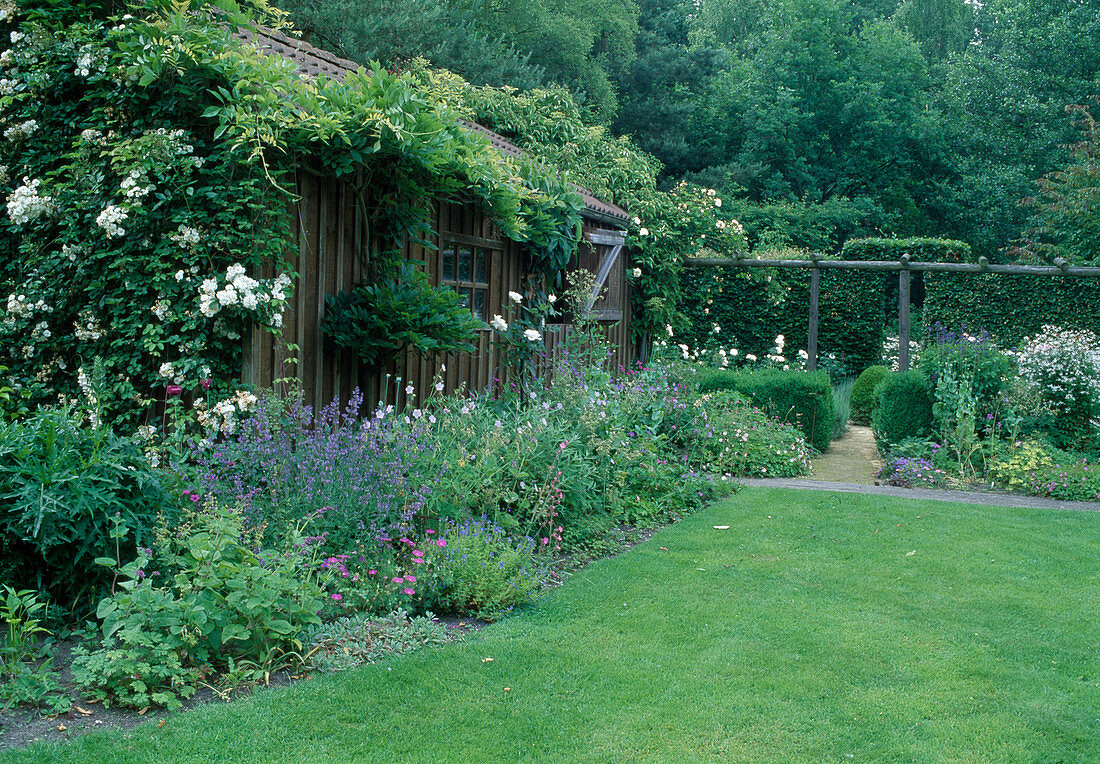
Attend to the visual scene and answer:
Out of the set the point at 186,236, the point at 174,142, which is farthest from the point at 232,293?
the point at 174,142

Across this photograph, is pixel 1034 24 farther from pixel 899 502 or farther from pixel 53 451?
pixel 53 451

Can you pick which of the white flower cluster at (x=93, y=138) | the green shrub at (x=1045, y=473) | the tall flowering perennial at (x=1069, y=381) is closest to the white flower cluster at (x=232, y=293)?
the white flower cluster at (x=93, y=138)

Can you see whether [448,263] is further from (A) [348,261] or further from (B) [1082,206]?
(B) [1082,206]

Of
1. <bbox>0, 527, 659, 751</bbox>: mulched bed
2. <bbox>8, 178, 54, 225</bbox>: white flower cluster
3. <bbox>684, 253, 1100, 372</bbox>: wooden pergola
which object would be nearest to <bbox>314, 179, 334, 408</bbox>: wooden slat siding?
<bbox>8, 178, 54, 225</bbox>: white flower cluster

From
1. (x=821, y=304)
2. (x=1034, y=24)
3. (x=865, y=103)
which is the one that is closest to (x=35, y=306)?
(x=821, y=304)

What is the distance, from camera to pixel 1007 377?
8.79 meters

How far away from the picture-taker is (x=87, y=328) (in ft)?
17.2

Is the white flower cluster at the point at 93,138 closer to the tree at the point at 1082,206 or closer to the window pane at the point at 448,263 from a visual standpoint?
the window pane at the point at 448,263

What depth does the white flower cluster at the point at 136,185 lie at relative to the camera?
4.88 meters

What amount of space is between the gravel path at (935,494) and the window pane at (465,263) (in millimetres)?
3103

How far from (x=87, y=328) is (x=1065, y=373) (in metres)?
8.80

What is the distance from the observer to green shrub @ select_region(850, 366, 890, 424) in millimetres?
12609

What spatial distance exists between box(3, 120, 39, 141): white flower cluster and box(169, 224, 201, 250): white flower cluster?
1.52 metres

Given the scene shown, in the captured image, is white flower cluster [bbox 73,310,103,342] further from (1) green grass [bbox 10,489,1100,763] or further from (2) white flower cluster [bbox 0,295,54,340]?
(1) green grass [bbox 10,489,1100,763]
